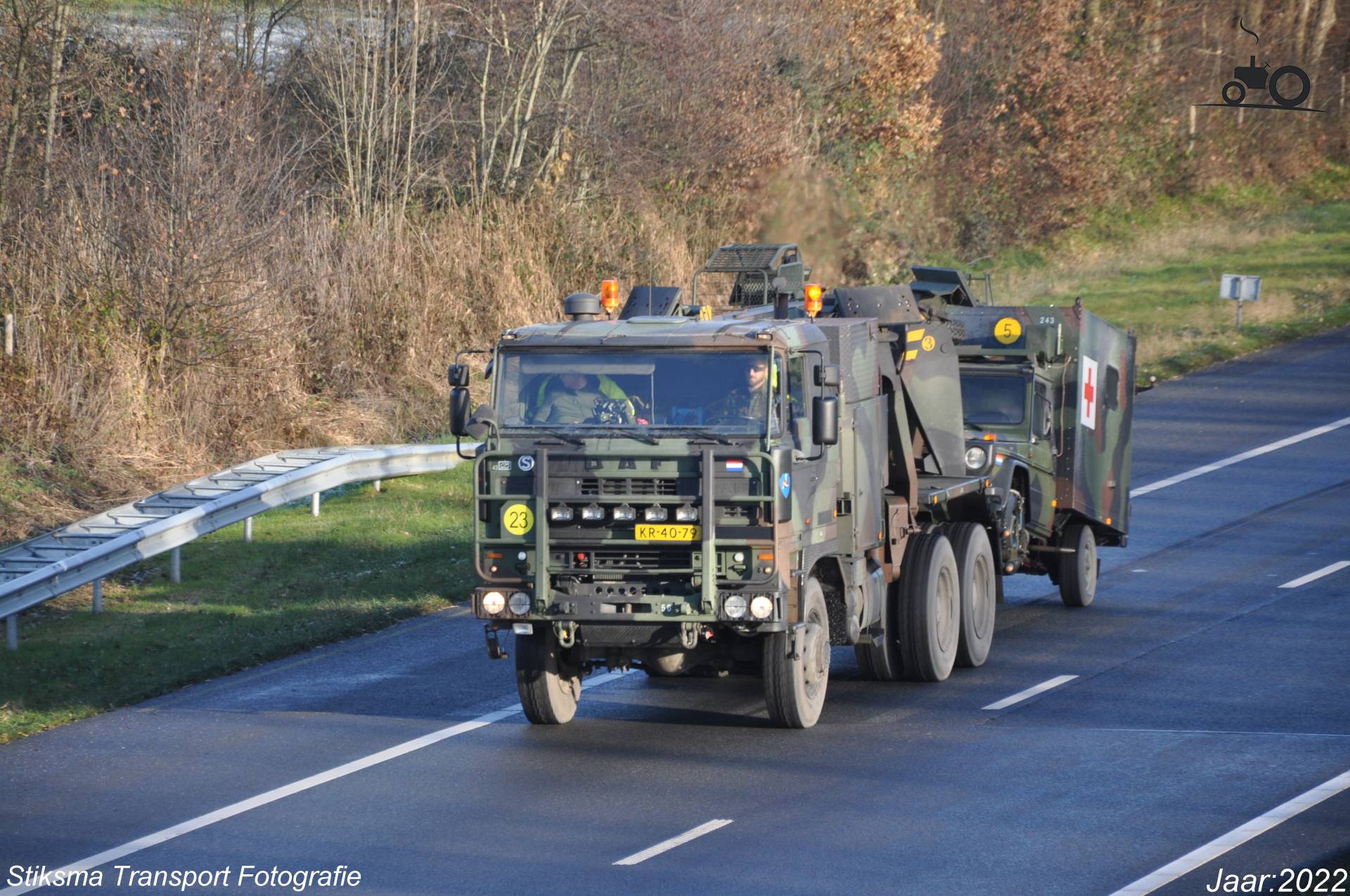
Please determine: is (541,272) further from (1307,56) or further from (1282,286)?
(1307,56)

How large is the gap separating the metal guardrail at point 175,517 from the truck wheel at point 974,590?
711 centimetres

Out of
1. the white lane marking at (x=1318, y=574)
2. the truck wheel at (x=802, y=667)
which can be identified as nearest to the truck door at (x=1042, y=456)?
the white lane marking at (x=1318, y=574)

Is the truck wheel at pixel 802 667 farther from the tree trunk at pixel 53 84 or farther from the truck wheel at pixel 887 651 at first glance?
the tree trunk at pixel 53 84

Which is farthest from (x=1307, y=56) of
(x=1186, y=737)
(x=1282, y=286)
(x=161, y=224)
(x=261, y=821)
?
(x=261, y=821)

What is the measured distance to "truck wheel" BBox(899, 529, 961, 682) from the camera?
13.8 m

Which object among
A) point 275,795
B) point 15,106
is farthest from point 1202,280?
point 275,795

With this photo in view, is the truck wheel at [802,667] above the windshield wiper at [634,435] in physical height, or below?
below

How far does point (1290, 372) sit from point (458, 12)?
52.0ft

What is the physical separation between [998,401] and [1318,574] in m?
3.87

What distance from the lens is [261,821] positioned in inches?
401

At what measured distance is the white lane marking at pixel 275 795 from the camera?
9.45m

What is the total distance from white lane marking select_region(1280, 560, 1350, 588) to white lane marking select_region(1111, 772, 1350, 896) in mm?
7199

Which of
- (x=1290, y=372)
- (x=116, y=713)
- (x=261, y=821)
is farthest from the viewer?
(x=1290, y=372)

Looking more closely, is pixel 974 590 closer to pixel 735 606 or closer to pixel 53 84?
pixel 735 606
